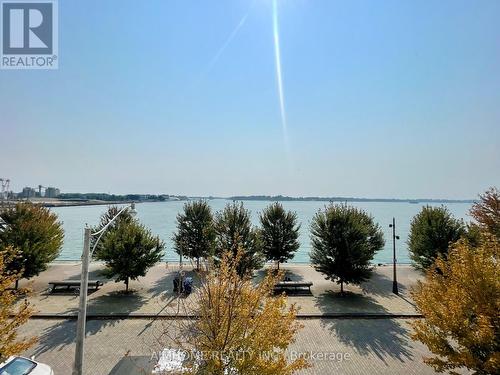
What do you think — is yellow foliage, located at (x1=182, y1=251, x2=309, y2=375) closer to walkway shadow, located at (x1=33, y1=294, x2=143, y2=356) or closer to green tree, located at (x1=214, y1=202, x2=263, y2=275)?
walkway shadow, located at (x1=33, y1=294, x2=143, y2=356)

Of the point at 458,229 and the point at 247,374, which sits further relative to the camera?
the point at 458,229

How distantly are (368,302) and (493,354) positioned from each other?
39.1ft

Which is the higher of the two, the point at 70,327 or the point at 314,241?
the point at 314,241

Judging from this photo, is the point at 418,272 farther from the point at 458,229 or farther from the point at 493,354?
the point at 493,354

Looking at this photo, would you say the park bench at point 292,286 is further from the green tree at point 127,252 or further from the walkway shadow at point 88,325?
the walkway shadow at point 88,325

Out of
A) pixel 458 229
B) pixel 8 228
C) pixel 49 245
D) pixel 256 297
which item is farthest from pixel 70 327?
pixel 458 229

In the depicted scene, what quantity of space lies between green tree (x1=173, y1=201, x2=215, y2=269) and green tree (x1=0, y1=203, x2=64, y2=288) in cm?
963

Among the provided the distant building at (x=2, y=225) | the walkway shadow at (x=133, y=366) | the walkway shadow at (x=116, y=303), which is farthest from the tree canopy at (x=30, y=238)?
the walkway shadow at (x=133, y=366)

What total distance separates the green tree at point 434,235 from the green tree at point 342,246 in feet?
17.6

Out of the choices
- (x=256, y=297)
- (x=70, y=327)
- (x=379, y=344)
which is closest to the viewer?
(x=256, y=297)

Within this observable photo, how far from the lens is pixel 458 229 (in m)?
22.2

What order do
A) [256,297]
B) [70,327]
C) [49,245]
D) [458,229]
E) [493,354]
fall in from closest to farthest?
[493,354] → [256,297] → [70,327] → [49,245] → [458,229]

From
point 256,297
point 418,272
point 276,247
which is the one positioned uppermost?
point 256,297

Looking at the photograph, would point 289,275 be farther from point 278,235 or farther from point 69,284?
point 69,284
